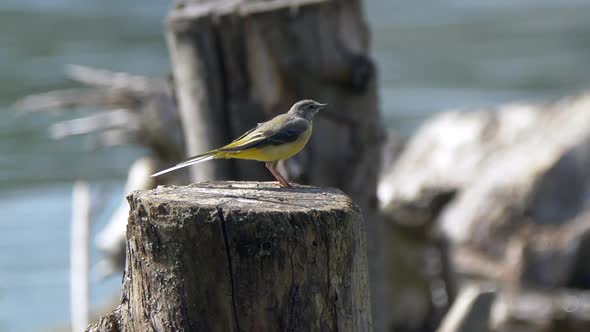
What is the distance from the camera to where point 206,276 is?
3422mm

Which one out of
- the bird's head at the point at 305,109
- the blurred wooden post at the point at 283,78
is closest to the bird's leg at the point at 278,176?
the bird's head at the point at 305,109

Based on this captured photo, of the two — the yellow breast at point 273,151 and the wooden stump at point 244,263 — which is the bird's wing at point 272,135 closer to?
the yellow breast at point 273,151

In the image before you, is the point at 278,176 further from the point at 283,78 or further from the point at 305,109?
the point at 283,78

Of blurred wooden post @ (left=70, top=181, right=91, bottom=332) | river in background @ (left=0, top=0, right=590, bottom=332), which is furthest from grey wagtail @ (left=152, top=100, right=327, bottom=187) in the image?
river in background @ (left=0, top=0, right=590, bottom=332)

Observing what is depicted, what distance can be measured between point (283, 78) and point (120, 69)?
1324cm

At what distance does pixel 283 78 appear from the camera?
6.16 metres

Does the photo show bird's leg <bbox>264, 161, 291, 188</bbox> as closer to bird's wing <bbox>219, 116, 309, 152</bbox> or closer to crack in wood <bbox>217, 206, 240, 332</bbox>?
bird's wing <bbox>219, 116, 309, 152</bbox>

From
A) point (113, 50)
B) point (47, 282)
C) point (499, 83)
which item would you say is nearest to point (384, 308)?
point (47, 282)

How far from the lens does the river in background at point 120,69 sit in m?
A: 13.0

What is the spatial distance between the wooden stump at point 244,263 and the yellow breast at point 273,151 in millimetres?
1163

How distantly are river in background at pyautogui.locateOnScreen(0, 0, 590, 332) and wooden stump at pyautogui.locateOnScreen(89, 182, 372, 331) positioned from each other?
8.02 m

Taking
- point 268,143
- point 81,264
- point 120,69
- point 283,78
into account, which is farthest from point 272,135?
point 120,69

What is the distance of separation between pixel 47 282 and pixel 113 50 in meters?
9.11

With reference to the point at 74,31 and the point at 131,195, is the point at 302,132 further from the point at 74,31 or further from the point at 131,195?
the point at 74,31
